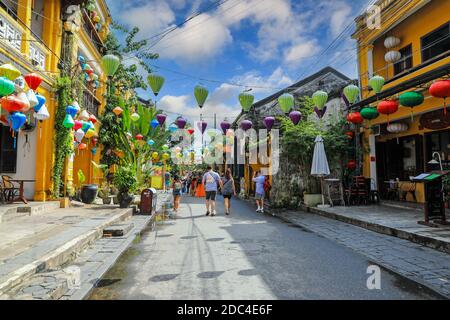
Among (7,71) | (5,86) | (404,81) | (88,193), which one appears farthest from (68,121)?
(404,81)

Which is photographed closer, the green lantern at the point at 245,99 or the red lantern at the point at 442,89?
the red lantern at the point at 442,89

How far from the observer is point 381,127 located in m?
15.1

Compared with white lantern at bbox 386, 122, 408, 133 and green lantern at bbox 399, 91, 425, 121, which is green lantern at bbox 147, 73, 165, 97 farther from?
white lantern at bbox 386, 122, 408, 133

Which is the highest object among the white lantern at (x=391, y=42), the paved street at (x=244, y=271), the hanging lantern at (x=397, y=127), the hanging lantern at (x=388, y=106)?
the white lantern at (x=391, y=42)

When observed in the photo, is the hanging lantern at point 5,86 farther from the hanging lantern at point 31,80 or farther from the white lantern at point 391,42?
the white lantern at point 391,42

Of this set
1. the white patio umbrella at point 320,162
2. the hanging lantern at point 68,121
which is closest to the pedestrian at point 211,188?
the white patio umbrella at point 320,162

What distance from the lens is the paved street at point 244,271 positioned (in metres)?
4.06

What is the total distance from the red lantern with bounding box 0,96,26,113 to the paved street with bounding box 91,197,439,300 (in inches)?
147

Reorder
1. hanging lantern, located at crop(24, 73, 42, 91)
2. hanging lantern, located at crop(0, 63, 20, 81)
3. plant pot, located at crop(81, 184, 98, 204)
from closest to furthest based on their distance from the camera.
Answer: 1. hanging lantern, located at crop(0, 63, 20, 81)
2. hanging lantern, located at crop(24, 73, 42, 91)
3. plant pot, located at crop(81, 184, 98, 204)

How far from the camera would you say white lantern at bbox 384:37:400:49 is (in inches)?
557

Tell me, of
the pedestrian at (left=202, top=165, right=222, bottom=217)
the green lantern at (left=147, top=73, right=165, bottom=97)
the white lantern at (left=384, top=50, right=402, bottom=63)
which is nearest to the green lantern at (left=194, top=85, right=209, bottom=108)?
the green lantern at (left=147, top=73, right=165, bottom=97)

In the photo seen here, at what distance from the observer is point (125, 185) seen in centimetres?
1256

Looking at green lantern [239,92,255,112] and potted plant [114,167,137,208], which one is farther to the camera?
potted plant [114,167,137,208]
